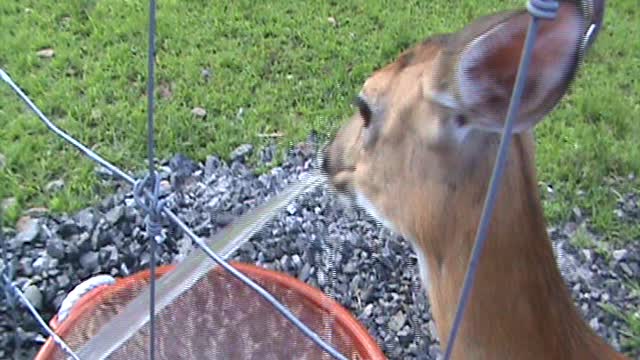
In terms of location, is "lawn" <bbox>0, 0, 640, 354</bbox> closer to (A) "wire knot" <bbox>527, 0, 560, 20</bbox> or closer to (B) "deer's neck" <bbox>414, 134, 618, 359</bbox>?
(B) "deer's neck" <bbox>414, 134, 618, 359</bbox>

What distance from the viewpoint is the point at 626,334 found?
96.4 inches

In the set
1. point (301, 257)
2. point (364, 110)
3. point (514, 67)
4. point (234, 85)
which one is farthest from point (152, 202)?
point (234, 85)

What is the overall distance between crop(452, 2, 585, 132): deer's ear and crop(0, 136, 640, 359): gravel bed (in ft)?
4.06

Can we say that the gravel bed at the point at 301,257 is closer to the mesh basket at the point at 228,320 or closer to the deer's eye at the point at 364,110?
the mesh basket at the point at 228,320

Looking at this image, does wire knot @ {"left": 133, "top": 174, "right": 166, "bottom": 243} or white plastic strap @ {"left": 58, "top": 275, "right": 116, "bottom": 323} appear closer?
wire knot @ {"left": 133, "top": 174, "right": 166, "bottom": 243}

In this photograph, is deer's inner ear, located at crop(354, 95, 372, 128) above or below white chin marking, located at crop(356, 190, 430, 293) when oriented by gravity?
above

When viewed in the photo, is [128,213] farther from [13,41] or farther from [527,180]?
[527,180]

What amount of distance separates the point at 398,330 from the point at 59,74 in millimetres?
1521

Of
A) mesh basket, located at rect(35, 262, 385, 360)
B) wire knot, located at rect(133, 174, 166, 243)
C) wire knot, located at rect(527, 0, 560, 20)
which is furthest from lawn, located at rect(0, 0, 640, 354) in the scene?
wire knot, located at rect(527, 0, 560, 20)

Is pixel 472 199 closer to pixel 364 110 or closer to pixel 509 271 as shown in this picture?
pixel 509 271

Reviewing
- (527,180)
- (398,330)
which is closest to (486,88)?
(527,180)

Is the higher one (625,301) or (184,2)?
(184,2)

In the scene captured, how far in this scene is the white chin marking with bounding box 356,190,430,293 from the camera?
1.50 metres

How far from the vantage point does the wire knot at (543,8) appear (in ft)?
3.05
